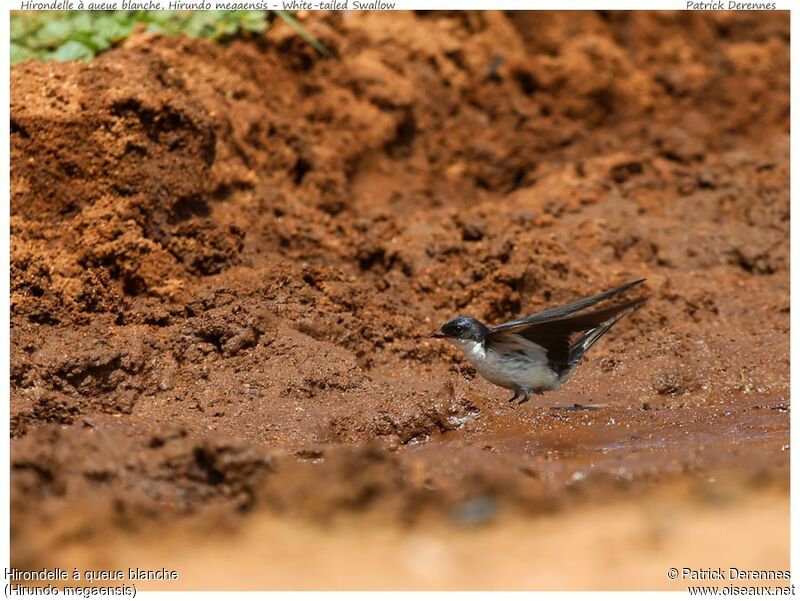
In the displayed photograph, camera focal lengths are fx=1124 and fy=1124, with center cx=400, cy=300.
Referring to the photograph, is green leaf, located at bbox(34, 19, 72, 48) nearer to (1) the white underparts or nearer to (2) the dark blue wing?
(1) the white underparts

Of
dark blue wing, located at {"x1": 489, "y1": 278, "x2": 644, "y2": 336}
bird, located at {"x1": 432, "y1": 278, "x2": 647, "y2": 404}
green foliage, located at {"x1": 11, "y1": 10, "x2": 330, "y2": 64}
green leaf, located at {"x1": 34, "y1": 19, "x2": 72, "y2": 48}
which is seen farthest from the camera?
green leaf, located at {"x1": 34, "y1": 19, "x2": 72, "y2": 48}

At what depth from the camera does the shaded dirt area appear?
520 centimetres

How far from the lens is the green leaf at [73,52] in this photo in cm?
856

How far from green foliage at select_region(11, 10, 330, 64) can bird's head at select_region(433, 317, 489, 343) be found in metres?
3.59

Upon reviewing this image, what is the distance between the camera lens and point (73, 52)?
8633 mm

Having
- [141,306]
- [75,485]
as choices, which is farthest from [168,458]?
[141,306]

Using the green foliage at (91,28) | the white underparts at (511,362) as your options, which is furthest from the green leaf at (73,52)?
the white underparts at (511,362)

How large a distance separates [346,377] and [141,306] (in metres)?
1.53

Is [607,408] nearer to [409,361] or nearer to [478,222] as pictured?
[409,361]

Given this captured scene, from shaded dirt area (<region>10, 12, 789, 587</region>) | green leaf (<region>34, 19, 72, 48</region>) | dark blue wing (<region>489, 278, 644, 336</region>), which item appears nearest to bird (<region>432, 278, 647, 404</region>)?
dark blue wing (<region>489, 278, 644, 336</region>)

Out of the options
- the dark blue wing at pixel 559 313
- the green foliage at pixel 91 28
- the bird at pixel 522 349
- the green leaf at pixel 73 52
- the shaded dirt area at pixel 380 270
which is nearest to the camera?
the shaded dirt area at pixel 380 270

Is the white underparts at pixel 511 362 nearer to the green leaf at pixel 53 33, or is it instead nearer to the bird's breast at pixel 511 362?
the bird's breast at pixel 511 362

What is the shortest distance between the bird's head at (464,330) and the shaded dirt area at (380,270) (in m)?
0.36

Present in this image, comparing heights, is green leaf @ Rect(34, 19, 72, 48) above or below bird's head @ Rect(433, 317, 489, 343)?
above
